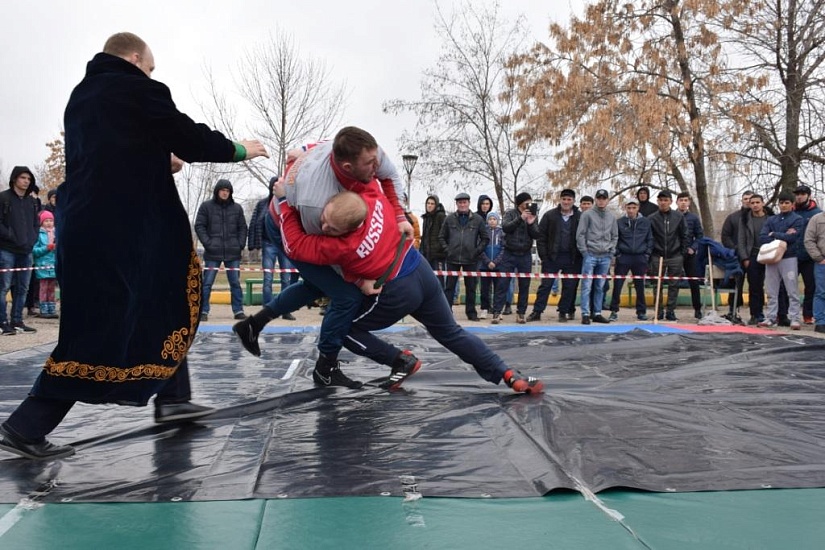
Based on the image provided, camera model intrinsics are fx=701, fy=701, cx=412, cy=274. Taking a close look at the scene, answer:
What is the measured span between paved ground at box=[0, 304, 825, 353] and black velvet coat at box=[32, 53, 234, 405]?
157 inches

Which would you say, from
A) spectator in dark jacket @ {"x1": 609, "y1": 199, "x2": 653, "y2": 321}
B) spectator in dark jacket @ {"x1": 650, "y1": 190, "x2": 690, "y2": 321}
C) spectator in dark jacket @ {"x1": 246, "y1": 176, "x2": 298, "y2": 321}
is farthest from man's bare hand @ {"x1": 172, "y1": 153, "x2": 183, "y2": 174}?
spectator in dark jacket @ {"x1": 650, "y1": 190, "x2": 690, "y2": 321}

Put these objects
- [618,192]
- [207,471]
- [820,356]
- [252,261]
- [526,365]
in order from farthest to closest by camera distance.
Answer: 1. [252,261]
2. [618,192]
3. [820,356]
4. [526,365]
5. [207,471]

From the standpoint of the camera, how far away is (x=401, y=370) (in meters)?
3.92

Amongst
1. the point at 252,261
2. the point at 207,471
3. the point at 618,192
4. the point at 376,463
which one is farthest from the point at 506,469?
the point at 252,261

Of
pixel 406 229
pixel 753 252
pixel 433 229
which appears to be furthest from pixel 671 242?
pixel 406 229

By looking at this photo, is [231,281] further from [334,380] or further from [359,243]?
[359,243]

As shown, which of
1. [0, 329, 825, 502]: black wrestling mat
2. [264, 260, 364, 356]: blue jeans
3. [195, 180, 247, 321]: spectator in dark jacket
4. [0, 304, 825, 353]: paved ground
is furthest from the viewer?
[195, 180, 247, 321]: spectator in dark jacket

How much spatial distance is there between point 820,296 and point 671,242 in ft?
6.85

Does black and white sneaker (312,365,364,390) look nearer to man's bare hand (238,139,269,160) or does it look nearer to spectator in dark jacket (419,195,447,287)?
man's bare hand (238,139,269,160)

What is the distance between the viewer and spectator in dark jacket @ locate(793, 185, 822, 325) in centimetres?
894

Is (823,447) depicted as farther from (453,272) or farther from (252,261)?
(252,261)

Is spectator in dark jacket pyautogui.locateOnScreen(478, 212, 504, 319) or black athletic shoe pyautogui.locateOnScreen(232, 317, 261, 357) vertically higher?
spectator in dark jacket pyautogui.locateOnScreen(478, 212, 504, 319)

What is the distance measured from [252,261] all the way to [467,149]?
15855 mm

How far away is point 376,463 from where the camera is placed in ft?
8.24
